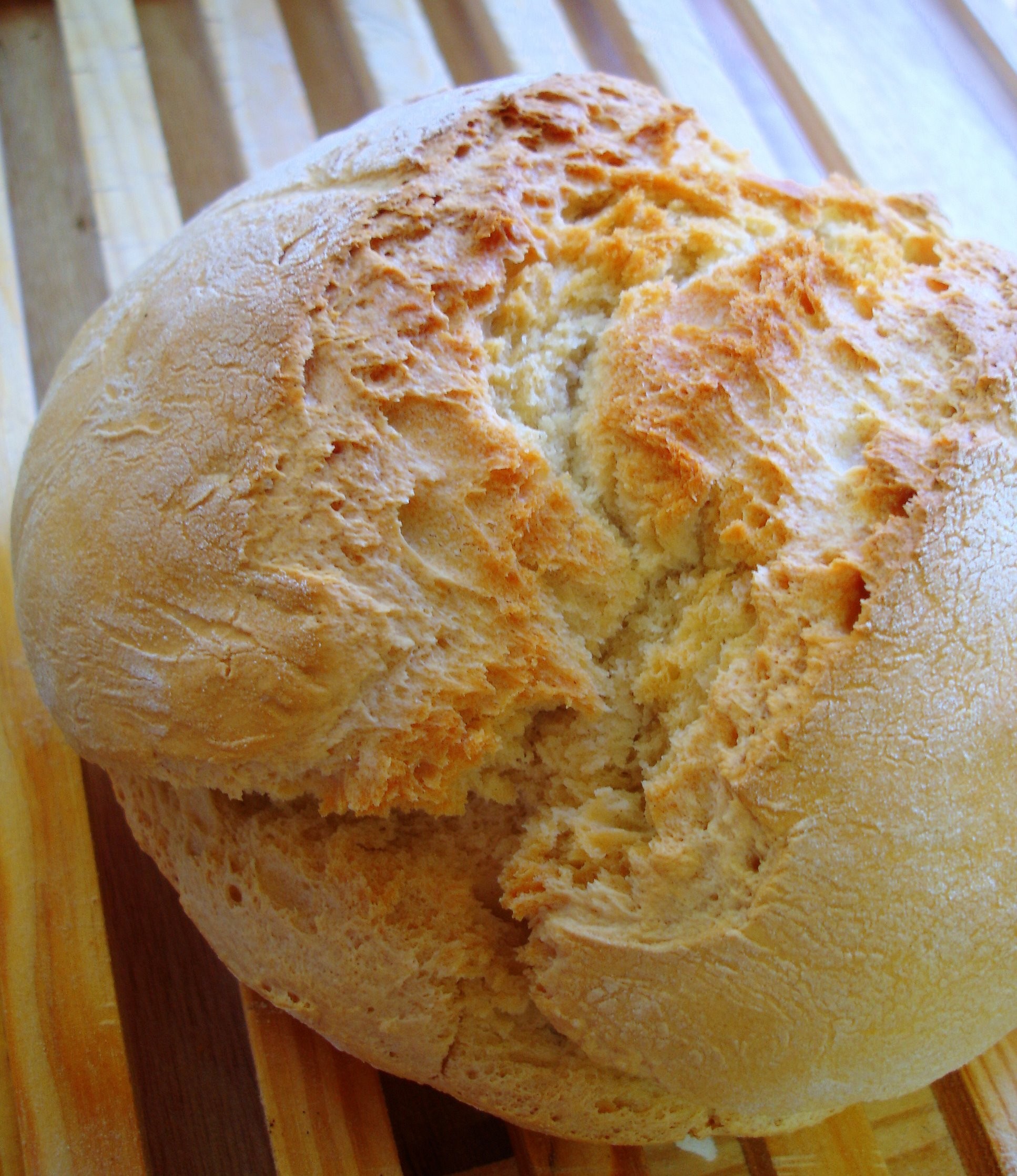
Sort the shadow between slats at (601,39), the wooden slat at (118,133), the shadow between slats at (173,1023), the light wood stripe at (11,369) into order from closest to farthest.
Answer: the shadow between slats at (173,1023)
the light wood stripe at (11,369)
the wooden slat at (118,133)
the shadow between slats at (601,39)

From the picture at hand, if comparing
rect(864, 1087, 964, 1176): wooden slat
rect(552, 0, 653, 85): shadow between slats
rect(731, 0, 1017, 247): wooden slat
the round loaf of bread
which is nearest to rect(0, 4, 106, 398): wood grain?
the round loaf of bread

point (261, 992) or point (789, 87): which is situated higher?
point (789, 87)

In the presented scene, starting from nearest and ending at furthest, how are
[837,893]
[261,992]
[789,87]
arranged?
[837,893], [261,992], [789,87]

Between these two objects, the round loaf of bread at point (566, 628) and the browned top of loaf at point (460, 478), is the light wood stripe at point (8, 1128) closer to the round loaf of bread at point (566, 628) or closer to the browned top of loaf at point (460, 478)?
the round loaf of bread at point (566, 628)

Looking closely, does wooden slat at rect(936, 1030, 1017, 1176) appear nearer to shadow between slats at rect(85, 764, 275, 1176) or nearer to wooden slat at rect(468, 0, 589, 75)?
shadow between slats at rect(85, 764, 275, 1176)

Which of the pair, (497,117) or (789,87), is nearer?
(497,117)

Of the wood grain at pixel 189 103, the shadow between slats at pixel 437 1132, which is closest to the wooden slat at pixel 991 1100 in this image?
the shadow between slats at pixel 437 1132

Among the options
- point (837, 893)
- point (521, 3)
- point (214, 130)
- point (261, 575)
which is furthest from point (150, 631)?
point (521, 3)

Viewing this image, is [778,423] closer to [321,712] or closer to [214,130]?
[321,712]
